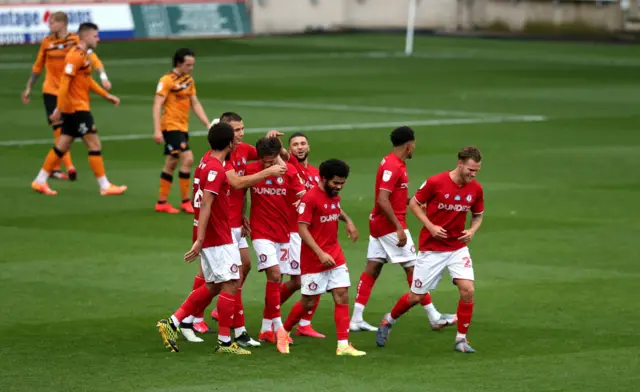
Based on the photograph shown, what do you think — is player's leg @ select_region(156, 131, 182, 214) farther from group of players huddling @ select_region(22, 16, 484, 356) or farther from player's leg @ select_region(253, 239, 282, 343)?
player's leg @ select_region(253, 239, 282, 343)

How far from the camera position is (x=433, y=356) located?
12.0 m

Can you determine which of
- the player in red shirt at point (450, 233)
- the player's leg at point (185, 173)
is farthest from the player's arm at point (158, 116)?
the player in red shirt at point (450, 233)

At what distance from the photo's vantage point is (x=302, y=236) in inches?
466

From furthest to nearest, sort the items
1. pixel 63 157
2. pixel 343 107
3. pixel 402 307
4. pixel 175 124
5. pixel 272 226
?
pixel 343 107, pixel 63 157, pixel 175 124, pixel 272 226, pixel 402 307

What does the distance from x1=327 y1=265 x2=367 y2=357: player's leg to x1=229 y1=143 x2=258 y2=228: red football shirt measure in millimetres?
1177

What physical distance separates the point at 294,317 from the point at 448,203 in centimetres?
179

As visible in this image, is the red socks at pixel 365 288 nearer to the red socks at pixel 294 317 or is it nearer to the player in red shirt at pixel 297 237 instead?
the player in red shirt at pixel 297 237

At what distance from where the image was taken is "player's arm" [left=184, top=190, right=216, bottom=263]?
456 inches

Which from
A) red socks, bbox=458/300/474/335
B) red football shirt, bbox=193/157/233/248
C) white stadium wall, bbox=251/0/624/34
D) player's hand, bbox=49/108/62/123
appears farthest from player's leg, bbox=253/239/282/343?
white stadium wall, bbox=251/0/624/34

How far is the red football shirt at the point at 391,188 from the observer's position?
12656 millimetres

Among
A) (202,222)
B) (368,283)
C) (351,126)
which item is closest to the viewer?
(202,222)

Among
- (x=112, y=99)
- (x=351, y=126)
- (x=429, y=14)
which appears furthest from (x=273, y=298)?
(x=429, y=14)

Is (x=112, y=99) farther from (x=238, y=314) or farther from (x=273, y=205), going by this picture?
(x=238, y=314)

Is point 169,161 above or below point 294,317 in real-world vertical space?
above
